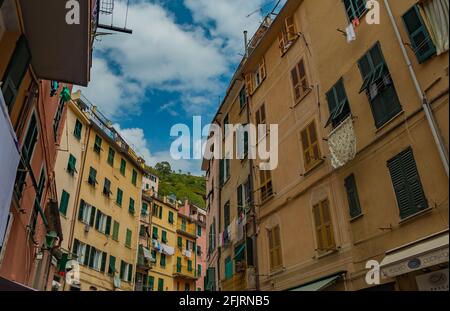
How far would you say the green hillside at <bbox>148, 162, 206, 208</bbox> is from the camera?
62.0 m

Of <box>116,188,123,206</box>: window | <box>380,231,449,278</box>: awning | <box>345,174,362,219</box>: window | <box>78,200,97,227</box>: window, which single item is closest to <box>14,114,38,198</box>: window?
<box>345,174,362,219</box>: window

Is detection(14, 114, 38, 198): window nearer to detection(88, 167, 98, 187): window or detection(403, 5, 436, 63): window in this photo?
detection(403, 5, 436, 63): window

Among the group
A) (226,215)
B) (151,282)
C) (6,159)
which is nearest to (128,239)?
(151,282)

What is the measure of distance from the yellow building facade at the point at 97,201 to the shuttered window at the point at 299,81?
1453cm

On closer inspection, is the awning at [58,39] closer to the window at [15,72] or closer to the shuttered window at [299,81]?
the window at [15,72]

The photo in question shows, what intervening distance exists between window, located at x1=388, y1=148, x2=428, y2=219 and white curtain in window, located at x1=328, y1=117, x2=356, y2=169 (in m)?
1.48

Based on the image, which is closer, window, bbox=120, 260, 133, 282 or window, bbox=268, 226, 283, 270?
window, bbox=268, 226, 283, 270

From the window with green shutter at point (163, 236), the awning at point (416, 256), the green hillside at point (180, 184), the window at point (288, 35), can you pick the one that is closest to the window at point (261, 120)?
the window at point (288, 35)

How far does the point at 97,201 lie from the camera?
26906 millimetres

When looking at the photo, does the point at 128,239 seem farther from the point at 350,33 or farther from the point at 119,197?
the point at 350,33

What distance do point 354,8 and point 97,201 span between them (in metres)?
20.7

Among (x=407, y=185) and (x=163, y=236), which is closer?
(x=407, y=185)

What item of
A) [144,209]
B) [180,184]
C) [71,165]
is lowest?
[71,165]
